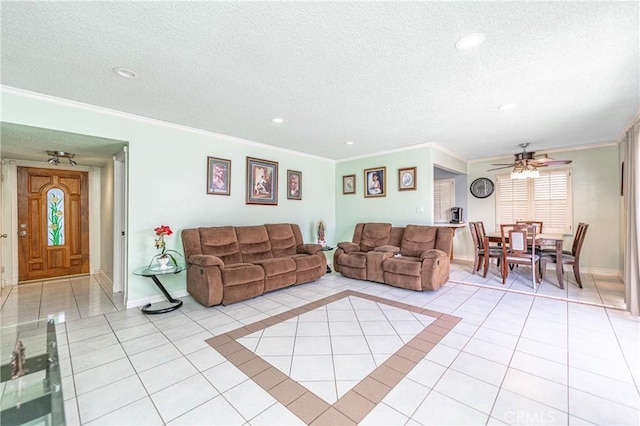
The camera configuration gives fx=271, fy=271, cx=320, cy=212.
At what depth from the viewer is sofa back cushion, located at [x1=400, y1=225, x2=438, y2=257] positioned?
462cm

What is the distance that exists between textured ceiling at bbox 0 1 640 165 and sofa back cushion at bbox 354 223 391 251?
2.16m

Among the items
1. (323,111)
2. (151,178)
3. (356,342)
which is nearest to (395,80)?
(323,111)

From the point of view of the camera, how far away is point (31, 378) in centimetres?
162

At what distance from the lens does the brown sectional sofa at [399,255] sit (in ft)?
13.2

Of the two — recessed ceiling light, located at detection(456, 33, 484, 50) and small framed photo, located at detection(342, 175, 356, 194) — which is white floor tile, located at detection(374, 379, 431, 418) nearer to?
recessed ceiling light, located at detection(456, 33, 484, 50)

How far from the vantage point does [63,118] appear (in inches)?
117

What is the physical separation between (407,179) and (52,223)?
262 inches

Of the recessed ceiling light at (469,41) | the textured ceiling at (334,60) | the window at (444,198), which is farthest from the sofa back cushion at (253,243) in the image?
the window at (444,198)

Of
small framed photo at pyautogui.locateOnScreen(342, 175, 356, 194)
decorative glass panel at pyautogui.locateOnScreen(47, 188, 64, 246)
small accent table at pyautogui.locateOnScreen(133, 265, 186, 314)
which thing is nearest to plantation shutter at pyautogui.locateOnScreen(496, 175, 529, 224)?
small framed photo at pyautogui.locateOnScreen(342, 175, 356, 194)

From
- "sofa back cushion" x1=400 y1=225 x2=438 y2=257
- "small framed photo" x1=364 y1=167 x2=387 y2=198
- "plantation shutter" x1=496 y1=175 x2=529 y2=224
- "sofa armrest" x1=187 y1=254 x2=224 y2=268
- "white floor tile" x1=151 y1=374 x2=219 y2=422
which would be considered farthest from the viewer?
"plantation shutter" x1=496 y1=175 x2=529 y2=224

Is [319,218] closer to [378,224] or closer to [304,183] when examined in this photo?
[304,183]

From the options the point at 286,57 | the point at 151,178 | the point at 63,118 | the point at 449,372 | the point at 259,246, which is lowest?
the point at 449,372

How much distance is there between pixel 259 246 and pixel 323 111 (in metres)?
2.37

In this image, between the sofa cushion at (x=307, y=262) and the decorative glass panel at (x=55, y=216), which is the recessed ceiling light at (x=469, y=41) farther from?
the decorative glass panel at (x=55, y=216)
